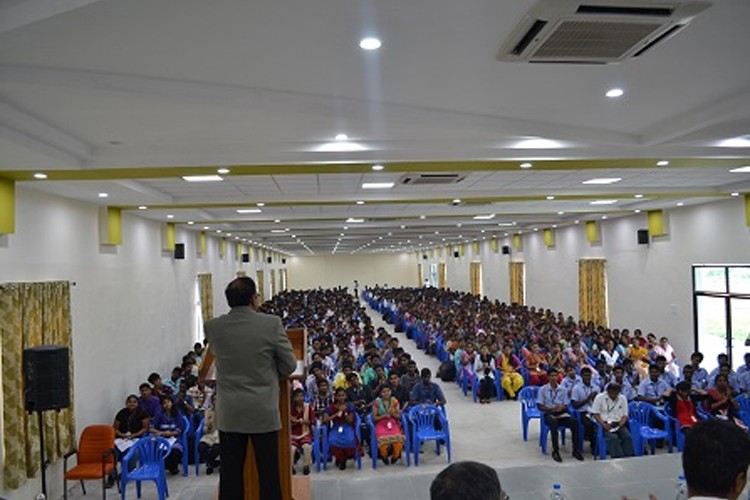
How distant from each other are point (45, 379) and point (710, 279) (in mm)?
11752

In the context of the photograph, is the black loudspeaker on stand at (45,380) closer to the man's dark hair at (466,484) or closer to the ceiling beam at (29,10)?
the ceiling beam at (29,10)

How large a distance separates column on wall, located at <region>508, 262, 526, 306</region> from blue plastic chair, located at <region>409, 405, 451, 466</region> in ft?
48.8

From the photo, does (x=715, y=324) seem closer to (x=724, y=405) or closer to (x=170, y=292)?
(x=724, y=405)

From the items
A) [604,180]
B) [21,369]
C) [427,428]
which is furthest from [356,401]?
[604,180]

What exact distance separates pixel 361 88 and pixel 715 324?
10.7 metres

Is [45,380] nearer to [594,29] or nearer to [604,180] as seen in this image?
[594,29]

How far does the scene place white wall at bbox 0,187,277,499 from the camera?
23.2ft

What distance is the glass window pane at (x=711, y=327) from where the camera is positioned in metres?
11.8

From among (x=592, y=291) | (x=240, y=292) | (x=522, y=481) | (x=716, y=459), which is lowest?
(x=522, y=481)

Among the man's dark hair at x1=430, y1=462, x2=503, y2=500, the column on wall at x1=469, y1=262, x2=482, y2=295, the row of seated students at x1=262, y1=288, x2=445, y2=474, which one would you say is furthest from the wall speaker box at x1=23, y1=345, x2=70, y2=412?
the column on wall at x1=469, y1=262, x2=482, y2=295

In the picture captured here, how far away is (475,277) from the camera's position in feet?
102

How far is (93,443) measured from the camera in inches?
293

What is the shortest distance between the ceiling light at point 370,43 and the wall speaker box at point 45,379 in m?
4.36

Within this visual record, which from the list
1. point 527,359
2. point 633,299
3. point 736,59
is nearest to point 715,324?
point 633,299
